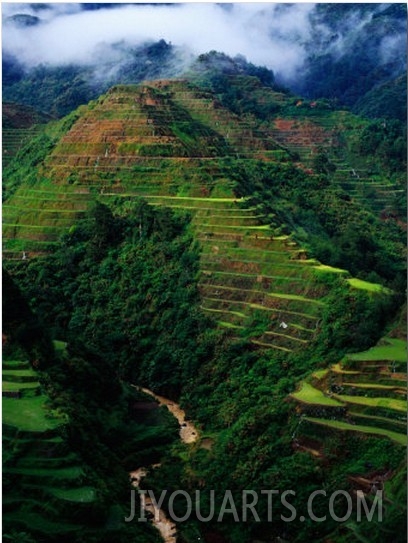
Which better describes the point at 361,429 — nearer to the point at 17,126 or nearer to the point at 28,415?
the point at 28,415

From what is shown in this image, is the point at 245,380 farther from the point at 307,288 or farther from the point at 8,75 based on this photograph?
the point at 8,75

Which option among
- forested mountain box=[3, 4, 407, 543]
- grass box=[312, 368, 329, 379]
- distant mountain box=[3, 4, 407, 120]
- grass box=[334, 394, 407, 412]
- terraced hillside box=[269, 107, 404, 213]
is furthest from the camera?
distant mountain box=[3, 4, 407, 120]

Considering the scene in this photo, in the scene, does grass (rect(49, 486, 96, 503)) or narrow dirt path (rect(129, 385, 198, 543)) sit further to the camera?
narrow dirt path (rect(129, 385, 198, 543))

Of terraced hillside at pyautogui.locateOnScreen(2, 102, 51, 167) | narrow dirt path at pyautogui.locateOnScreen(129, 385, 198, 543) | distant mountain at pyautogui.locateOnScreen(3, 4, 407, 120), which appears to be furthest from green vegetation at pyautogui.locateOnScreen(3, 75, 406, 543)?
distant mountain at pyautogui.locateOnScreen(3, 4, 407, 120)

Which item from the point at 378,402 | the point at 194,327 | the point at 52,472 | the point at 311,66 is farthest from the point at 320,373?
the point at 311,66

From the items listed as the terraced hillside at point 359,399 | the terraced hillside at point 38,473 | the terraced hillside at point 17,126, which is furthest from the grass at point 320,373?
the terraced hillside at point 17,126

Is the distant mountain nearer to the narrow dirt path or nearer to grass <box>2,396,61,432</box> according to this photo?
the narrow dirt path

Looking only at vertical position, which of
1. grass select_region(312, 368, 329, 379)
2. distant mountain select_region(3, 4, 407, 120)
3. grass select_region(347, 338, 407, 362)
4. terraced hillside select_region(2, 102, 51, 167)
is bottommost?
grass select_region(312, 368, 329, 379)
